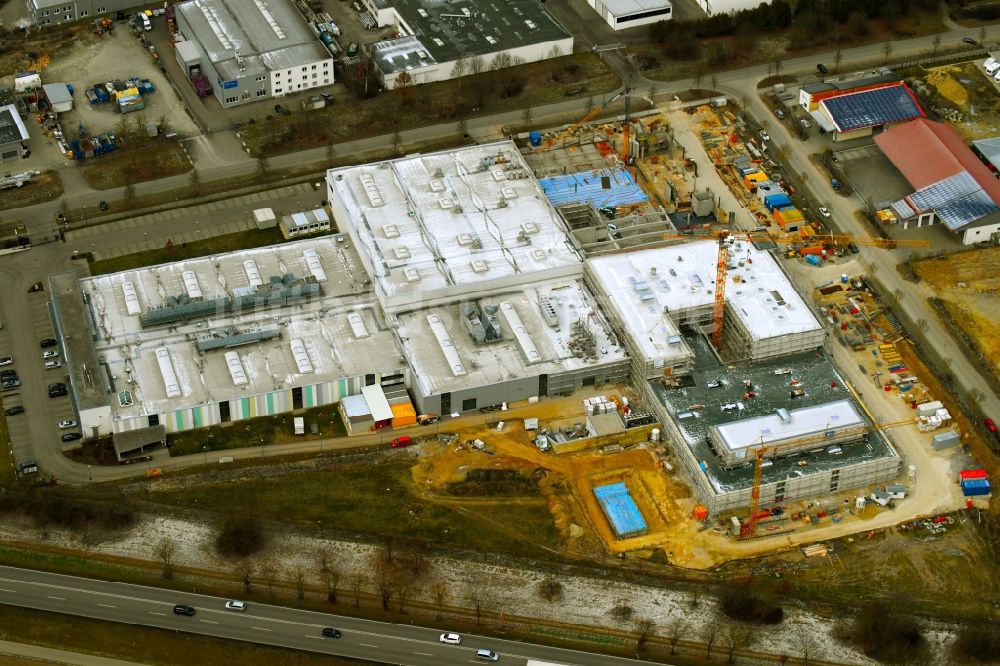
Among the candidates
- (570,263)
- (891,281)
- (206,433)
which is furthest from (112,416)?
(891,281)

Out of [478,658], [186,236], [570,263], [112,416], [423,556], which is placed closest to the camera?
[478,658]

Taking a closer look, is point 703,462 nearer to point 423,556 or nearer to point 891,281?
point 423,556

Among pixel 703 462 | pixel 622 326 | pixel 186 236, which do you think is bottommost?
pixel 703 462

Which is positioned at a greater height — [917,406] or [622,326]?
[622,326]

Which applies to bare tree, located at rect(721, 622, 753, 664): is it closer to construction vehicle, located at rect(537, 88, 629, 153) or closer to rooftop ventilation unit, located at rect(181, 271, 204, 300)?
rooftop ventilation unit, located at rect(181, 271, 204, 300)

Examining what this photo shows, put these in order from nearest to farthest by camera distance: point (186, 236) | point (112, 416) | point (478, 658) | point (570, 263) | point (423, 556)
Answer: point (478, 658) → point (423, 556) → point (112, 416) → point (570, 263) → point (186, 236)

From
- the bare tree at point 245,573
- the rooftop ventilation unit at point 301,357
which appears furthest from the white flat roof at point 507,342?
the bare tree at point 245,573

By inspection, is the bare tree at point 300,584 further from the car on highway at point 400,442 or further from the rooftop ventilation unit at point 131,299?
the rooftop ventilation unit at point 131,299

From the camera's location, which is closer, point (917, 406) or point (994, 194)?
point (917, 406)
